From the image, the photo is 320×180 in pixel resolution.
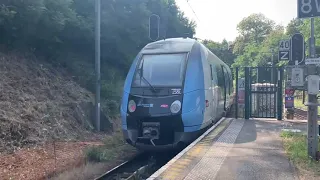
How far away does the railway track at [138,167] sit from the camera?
26.3 ft

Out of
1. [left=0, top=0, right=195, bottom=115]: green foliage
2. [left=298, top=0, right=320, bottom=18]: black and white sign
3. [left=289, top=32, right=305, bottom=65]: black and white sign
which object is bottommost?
[left=289, top=32, right=305, bottom=65]: black and white sign

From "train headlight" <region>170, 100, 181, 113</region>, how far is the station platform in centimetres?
92

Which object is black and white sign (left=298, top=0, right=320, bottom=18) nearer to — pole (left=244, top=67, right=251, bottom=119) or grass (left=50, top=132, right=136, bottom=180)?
grass (left=50, top=132, right=136, bottom=180)

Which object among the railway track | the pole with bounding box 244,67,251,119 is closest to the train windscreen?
the railway track

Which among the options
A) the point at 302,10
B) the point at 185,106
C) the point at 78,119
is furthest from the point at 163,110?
the point at 78,119

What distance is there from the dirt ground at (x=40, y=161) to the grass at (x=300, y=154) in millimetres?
5227

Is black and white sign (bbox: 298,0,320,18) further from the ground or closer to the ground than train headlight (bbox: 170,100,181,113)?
further from the ground

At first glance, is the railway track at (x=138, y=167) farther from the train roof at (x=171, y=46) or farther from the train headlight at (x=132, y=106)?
the train roof at (x=171, y=46)

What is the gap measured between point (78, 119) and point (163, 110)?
19.3ft

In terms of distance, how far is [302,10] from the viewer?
720cm

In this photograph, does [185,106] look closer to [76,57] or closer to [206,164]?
[206,164]

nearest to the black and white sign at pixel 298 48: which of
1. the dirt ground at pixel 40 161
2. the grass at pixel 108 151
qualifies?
the grass at pixel 108 151

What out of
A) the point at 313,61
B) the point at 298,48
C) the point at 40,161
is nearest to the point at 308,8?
the point at 313,61

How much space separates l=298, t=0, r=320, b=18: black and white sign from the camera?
710 cm
